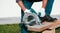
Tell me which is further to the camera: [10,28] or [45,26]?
[10,28]

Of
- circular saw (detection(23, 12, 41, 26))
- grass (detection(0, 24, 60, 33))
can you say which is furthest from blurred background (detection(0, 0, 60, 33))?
circular saw (detection(23, 12, 41, 26))

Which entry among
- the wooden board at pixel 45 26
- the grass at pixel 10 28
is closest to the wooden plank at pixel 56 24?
the wooden board at pixel 45 26

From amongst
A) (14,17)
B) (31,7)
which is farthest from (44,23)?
(14,17)

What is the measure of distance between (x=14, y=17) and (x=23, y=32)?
0.77 ft

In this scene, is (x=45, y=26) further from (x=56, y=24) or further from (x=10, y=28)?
(x=10, y=28)

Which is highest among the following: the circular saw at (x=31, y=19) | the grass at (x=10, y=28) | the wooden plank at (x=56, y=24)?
Answer: the circular saw at (x=31, y=19)

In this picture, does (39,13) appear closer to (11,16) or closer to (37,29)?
(37,29)

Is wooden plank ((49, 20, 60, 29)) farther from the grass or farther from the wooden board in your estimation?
the grass

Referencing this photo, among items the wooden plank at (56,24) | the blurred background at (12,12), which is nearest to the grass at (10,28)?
the blurred background at (12,12)

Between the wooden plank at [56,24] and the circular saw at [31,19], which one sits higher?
the circular saw at [31,19]

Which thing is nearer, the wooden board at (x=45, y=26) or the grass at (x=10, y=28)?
the wooden board at (x=45, y=26)

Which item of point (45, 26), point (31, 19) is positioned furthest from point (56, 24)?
point (31, 19)

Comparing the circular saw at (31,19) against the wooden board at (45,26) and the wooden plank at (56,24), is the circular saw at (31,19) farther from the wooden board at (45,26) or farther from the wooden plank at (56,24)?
the wooden plank at (56,24)

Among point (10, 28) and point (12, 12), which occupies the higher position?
point (12, 12)
